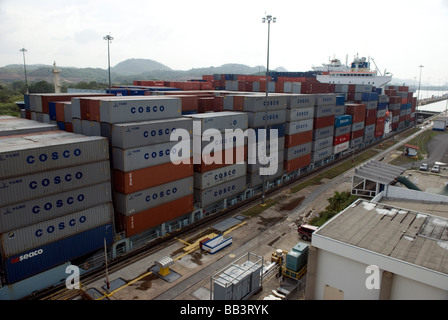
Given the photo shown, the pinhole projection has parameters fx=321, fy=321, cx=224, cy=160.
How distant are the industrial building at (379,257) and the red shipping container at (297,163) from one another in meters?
20.6

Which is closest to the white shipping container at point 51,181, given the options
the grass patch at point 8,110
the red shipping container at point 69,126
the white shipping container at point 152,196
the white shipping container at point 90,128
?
the white shipping container at point 152,196

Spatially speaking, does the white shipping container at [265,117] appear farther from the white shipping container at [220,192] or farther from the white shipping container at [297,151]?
the white shipping container at [220,192]

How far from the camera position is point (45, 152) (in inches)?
749

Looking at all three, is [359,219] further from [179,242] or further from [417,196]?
[179,242]

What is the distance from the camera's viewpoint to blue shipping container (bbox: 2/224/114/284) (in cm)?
1845

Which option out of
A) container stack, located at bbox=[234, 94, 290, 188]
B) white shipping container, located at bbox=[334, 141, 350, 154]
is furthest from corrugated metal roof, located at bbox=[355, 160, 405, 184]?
white shipping container, located at bbox=[334, 141, 350, 154]

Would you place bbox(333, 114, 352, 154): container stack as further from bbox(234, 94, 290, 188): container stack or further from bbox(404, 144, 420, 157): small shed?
bbox(234, 94, 290, 188): container stack

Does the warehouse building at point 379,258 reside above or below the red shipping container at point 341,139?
below

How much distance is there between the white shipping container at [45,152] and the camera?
1778 cm

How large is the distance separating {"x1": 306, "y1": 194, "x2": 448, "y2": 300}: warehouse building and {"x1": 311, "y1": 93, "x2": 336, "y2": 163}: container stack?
27.2 m

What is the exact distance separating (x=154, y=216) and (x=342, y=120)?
39.8m

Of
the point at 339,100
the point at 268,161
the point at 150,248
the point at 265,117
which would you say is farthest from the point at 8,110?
the point at 339,100

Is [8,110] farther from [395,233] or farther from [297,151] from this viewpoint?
[395,233]

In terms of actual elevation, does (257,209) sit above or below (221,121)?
below
